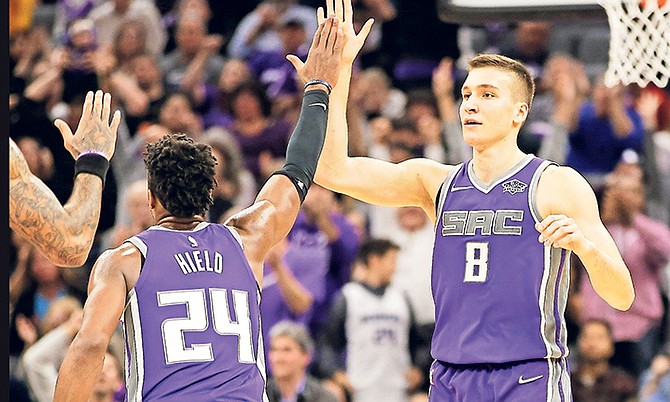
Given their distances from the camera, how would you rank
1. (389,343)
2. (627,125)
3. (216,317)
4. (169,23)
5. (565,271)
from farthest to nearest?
(169,23), (627,125), (389,343), (565,271), (216,317)

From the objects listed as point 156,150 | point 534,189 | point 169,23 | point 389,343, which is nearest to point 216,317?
point 156,150

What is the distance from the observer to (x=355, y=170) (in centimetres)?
559

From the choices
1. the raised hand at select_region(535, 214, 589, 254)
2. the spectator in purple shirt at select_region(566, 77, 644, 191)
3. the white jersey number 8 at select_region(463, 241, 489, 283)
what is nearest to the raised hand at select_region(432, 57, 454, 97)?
the spectator in purple shirt at select_region(566, 77, 644, 191)

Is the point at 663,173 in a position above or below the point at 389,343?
above

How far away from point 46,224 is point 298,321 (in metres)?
4.96

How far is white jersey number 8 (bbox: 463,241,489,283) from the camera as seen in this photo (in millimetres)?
5074

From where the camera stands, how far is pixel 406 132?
991 centimetres

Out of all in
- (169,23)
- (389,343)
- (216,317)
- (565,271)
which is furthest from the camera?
(169,23)

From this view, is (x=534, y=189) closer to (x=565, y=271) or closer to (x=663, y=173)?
(x=565, y=271)

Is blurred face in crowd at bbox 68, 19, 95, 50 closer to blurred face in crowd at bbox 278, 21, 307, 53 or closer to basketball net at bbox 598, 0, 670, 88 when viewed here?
blurred face in crowd at bbox 278, 21, 307, 53

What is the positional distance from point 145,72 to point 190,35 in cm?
65

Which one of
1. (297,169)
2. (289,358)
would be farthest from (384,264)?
(297,169)

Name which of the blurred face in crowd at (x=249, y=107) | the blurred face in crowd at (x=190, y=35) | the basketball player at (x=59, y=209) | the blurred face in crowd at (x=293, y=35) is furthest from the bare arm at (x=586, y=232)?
the blurred face in crowd at (x=190, y=35)

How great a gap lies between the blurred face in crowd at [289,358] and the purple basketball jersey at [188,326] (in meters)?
4.12
